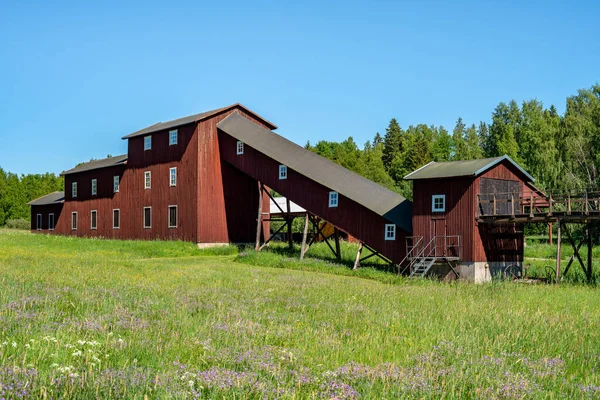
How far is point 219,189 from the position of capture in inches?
1711

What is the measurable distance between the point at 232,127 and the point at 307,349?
33.5 meters

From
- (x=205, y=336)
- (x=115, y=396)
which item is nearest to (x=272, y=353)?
(x=205, y=336)

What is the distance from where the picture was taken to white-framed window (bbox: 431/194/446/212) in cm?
3086

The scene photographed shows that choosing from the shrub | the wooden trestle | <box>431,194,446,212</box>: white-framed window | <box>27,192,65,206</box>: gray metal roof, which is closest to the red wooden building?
<box>431,194,446,212</box>: white-framed window

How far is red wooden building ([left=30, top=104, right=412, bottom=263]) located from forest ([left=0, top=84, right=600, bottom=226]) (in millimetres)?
16651

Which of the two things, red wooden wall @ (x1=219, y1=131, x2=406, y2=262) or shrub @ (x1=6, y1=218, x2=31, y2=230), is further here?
shrub @ (x1=6, y1=218, x2=31, y2=230)

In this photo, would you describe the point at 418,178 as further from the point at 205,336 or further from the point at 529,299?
the point at 205,336

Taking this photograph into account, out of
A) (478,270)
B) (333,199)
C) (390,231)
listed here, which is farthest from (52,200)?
(478,270)

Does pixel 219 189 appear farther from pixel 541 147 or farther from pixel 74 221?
pixel 541 147

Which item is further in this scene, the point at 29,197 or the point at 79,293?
the point at 29,197

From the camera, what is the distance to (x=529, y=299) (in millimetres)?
20078

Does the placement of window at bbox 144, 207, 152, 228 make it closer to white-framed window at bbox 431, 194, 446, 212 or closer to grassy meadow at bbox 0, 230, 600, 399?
white-framed window at bbox 431, 194, 446, 212

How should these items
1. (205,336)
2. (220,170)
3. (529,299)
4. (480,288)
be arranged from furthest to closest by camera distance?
1. (220,170)
2. (480,288)
3. (529,299)
4. (205,336)

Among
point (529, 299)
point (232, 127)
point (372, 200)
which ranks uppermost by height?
point (232, 127)
